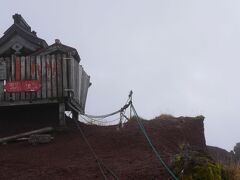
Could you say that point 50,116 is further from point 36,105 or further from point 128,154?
point 128,154

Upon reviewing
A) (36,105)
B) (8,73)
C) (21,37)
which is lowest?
(36,105)

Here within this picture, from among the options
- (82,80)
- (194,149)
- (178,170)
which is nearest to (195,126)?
(82,80)

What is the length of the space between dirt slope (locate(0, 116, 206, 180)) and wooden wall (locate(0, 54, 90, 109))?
157 centimetres

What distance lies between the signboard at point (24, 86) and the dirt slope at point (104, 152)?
1.83m

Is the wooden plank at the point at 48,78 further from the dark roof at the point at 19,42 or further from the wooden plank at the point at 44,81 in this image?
the dark roof at the point at 19,42

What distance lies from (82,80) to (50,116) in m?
2.19

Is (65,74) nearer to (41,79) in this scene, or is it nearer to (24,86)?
(41,79)

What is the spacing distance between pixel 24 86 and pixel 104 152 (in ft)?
16.0

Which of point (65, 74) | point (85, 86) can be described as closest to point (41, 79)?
point (65, 74)

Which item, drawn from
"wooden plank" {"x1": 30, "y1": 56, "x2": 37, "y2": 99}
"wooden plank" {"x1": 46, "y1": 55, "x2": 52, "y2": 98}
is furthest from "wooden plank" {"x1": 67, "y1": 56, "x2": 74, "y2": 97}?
"wooden plank" {"x1": 30, "y1": 56, "x2": 37, "y2": 99}

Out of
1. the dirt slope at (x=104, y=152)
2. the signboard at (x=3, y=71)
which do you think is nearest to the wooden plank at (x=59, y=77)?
the dirt slope at (x=104, y=152)

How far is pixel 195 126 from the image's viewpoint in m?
16.0

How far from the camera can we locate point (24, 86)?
1558cm

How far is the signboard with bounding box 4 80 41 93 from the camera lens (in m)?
15.5
